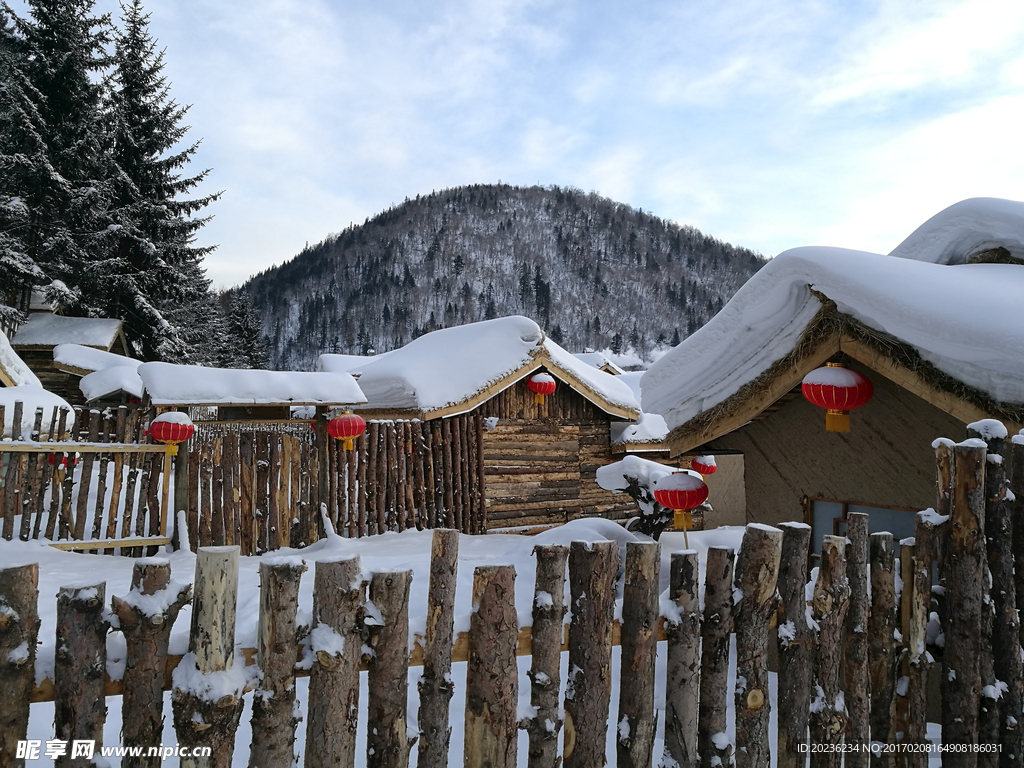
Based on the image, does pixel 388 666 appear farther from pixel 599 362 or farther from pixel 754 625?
pixel 599 362

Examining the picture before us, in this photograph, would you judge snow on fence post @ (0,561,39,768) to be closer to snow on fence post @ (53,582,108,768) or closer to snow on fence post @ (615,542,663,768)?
snow on fence post @ (53,582,108,768)

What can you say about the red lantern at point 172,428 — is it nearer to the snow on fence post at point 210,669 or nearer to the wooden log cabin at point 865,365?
the wooden log cabin at point 865,365

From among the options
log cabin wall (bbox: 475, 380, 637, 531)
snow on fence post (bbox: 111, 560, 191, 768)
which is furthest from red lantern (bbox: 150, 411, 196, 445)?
snow on fence post (bbox: 111, 560, 191, 768)

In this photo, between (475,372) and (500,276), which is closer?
(475,372)

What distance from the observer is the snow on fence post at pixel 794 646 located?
101 inches

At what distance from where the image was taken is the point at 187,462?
8.22 meters

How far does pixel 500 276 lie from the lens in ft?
366

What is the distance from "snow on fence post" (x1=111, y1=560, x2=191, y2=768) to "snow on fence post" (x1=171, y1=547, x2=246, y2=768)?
0.23 ft

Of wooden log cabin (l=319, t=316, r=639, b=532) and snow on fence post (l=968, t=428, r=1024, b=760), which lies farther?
wooden log cabin (l=319, t=316, r=639, b=532)

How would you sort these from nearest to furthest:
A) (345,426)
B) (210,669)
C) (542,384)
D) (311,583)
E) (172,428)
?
(210,669)
(311,583)
(172,428)
(345,426)
(542,384)

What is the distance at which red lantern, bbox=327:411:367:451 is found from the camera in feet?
31.8

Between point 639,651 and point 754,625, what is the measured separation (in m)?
0.51

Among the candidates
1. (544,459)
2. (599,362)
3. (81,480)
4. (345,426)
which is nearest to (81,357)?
(81,480)

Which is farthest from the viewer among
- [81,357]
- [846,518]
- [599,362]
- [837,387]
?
[599,362]
